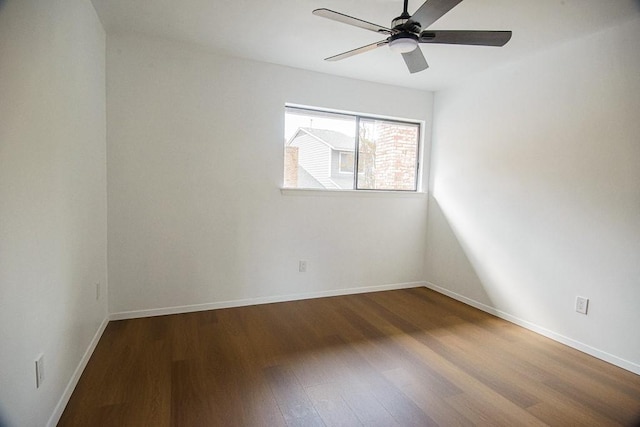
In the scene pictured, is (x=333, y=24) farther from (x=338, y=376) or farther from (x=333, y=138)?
(x=338, y=376)

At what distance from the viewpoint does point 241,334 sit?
244 centimetres

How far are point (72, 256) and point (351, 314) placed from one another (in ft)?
7.08

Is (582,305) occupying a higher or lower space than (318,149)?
lower

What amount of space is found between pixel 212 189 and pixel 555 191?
288 cm

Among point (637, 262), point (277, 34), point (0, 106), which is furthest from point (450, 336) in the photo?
point (0, 106)

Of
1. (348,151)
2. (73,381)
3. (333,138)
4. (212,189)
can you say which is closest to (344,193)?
(348,151)

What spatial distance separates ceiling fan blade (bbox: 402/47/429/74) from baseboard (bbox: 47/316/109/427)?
2.69 meters

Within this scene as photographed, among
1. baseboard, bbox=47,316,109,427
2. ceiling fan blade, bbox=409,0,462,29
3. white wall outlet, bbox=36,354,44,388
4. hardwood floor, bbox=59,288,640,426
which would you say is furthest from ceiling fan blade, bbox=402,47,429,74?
baseboard, bbox=47,316,109,427

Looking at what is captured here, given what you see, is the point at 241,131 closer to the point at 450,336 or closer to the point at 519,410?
the point at 450,336

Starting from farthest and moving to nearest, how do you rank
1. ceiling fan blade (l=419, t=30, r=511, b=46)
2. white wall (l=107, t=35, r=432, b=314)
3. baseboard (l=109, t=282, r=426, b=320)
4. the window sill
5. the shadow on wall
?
1. the shadow on wall
2. the window sill
3. baseboard (l=109, t=282, r=426, b=320)
4. white wall (l=107, t=35, r=432, b=314)
5. ceiling fan blade (l=419, t=30, r=511, b=46)

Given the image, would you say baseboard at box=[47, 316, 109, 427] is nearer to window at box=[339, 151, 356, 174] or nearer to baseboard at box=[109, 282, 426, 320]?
baseboard at box=[109, 282, 426, 320]

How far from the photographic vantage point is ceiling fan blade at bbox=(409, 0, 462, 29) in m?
1.42

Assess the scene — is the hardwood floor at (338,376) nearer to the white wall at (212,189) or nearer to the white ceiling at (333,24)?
the white wall at (212,189)

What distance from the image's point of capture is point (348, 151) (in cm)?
345
